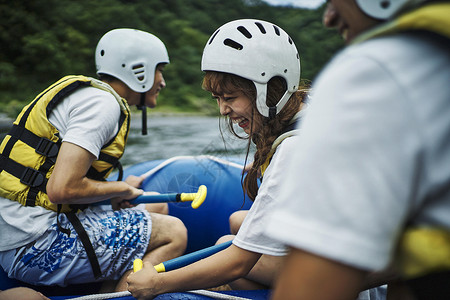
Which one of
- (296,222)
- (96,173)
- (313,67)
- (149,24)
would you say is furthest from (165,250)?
(149,24)

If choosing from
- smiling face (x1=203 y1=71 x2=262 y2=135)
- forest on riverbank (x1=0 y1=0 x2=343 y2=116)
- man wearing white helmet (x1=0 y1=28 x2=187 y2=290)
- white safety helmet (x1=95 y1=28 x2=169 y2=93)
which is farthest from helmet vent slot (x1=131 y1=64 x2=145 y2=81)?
forest on riverbank (x1=0 y1=0 x2=343 y2=116)

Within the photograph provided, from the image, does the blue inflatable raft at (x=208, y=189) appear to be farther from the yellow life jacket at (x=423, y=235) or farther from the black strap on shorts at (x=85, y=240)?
the yellow life jacket at (x=423, y=235)

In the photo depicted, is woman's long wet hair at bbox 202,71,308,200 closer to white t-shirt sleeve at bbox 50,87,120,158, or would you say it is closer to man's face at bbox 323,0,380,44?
white t-shirt sleeve at bbox 50,87,120,158

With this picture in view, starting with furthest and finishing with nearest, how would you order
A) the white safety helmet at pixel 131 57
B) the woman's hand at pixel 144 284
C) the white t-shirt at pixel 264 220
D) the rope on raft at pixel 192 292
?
the white safety helmet at pixel 131 57 → the rope on raft at pixel 192 292 → the woman's hand at pixel 144 284 → the white t-shirt at pixel 264 220

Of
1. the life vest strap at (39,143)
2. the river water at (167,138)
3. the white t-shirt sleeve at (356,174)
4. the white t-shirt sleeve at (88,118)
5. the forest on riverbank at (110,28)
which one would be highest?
the white t-shirt sleeve at (356,174)

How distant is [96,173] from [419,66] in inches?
61.4

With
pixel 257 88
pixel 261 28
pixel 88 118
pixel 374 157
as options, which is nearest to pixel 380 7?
pixel 374 157

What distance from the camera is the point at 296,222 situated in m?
0.45

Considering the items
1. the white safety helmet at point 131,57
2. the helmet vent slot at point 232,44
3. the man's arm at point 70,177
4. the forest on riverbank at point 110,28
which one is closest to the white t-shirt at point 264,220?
the helmet vent slot at point 232,44

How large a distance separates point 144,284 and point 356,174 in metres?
0.99

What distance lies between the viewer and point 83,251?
1.66 metres

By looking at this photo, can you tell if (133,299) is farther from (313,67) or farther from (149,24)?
(149,24)

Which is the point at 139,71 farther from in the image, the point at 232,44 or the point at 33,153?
the point at 232,44

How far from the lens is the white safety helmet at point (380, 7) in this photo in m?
0.53
